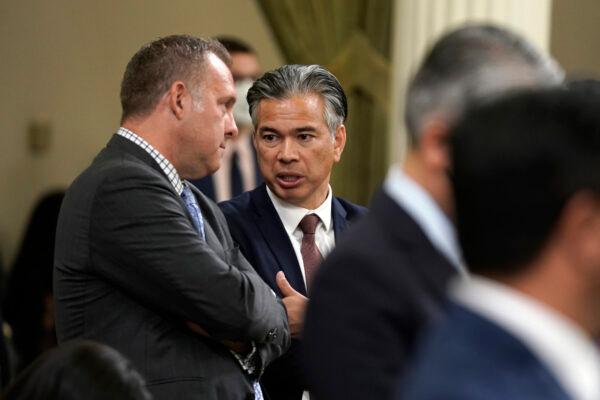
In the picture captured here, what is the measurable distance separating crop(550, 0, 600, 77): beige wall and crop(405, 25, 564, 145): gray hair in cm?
626

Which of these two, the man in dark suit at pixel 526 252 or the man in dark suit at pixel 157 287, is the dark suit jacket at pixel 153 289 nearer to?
the man in dark suit at pixel 157 287

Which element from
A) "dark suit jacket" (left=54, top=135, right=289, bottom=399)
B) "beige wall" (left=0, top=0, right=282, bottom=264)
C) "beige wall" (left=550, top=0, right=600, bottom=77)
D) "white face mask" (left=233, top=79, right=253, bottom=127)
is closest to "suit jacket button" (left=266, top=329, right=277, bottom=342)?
"dark suit jacket" (left=54, top=135, right=289, bottom=399)

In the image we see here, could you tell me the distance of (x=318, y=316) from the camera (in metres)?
1.82

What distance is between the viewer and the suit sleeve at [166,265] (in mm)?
2758

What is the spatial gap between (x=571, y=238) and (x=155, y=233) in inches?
63.4

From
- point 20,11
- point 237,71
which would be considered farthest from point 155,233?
point 20,11

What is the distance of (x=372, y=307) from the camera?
1.80 meters

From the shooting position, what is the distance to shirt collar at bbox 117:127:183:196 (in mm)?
2943

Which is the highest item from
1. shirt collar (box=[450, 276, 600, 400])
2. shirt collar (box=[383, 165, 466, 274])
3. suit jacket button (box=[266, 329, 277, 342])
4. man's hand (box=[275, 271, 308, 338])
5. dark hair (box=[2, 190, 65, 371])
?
shirt collar (box=[383, 165, 466, 274])

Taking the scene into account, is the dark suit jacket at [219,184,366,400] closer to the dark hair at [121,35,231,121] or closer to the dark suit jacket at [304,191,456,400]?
the dark hair at [121,35,231,121]

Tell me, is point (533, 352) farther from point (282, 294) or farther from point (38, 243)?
point (38, 243)

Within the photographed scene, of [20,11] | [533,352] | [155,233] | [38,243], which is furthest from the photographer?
[20,11]

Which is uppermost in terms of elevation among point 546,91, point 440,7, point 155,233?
point 440,7

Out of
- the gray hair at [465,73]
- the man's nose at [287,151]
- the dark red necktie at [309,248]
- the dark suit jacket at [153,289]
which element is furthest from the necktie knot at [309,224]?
the gray hair at [465,73]
